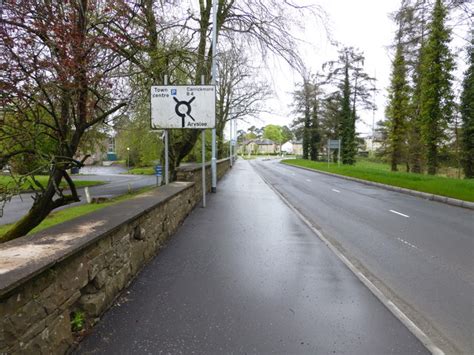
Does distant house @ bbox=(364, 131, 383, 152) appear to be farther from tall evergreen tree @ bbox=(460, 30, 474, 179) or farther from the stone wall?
the stone wall

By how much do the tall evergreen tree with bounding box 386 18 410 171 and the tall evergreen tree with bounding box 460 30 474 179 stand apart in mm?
5414

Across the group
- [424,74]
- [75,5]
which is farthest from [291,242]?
[424,74]

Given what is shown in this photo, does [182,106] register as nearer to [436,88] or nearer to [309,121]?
[436,88]

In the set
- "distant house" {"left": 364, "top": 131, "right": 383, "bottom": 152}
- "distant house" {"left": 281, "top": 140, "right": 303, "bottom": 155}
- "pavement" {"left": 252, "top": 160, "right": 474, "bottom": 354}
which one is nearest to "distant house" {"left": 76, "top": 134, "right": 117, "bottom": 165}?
"pavement" {"left": 252, "top": 160, "right": 474, "bottom": 354}

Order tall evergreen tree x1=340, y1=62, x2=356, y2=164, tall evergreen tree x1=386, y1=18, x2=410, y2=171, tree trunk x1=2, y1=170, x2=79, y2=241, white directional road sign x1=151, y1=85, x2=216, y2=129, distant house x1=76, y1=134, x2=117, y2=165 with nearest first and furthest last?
1. tree trunk x1=2, y1=170, x2=79, y2=241
2. white directional road sign x1=151, y1=85, x2=216, y2=129
3. distant house x1=76, y1=134, x2=117, y2=165
4. tall evergreen tree x1=386, y1=18, x2=410, y2=171
5. tall evergreen tree x1=340, y1=62, x2=356, y2=164

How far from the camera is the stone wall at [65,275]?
2141 millimetres

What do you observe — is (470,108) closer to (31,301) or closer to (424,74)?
(424,74)

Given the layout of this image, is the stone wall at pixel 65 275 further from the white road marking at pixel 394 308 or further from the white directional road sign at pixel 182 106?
the white directional road sign at pixel 182 106

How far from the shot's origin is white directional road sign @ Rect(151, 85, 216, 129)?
9.05 metres

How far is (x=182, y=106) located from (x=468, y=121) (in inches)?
1032

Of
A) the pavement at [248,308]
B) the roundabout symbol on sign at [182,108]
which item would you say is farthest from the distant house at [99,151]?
the pavement at [248,308]

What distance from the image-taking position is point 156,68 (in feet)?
29.2

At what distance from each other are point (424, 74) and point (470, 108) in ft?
14.8

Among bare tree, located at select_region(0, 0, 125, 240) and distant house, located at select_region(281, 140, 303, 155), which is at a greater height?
distant house, located at select_region(281, 140, 303, 155)
